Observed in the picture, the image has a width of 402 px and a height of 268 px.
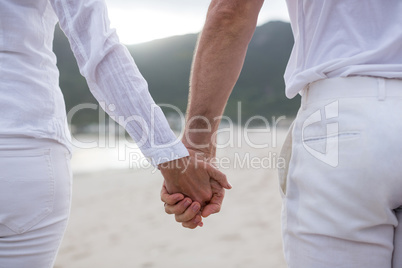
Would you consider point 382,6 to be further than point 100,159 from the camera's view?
No

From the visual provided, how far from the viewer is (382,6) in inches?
46.8

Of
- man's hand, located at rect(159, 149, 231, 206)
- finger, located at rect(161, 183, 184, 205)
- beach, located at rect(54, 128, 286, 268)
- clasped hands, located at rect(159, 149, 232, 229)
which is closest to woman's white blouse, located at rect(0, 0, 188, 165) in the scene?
man's hand, located at rect(159, 149, 231, 206)

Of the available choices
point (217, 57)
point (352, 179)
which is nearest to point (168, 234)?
point (217, 57)

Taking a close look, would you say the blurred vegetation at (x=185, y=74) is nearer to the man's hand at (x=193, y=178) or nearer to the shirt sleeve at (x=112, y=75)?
the man's hand at (x=193, y=178)

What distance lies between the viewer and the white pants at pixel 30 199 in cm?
123

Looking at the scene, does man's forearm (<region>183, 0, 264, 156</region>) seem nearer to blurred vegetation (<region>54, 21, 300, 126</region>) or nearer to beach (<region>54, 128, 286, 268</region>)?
beach (<region>54, 128, 286, 268</region>)

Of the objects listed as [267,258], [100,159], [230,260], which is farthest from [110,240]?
[100,159]

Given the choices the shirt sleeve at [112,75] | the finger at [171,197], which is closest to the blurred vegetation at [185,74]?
the finger at [171,197]

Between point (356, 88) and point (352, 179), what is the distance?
0.26 metres

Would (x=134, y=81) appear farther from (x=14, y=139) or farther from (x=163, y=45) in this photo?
(x=163, y=45)

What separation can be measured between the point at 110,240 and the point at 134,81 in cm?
346

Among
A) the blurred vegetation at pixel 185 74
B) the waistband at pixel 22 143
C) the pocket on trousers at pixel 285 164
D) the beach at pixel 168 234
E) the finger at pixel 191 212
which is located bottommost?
the beach at pixel 168 234

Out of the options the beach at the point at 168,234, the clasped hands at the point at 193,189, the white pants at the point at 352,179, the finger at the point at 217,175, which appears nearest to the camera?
the white pants at the point at 352,179

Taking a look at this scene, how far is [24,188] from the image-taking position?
1251 mm
